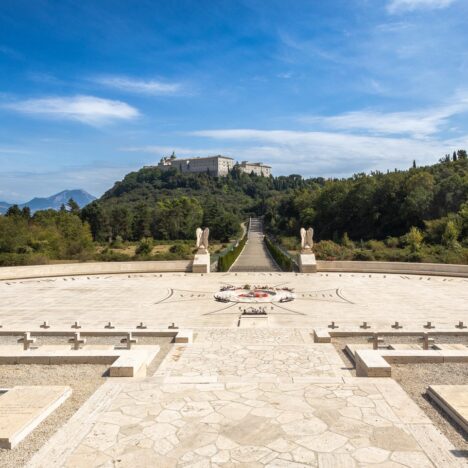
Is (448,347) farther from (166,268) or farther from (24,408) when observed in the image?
(166,268)

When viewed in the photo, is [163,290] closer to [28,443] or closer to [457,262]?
[28,443]

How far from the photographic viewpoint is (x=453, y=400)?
638 cm

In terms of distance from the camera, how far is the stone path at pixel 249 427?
197 inches

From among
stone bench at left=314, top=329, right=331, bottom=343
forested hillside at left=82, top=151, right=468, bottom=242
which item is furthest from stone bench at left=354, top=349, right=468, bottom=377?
forested hillside at left=82, top=151, right=468, bottom=242

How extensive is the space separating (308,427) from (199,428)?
56.0 inches

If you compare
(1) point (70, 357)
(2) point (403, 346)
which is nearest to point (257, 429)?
(1) point (70, 357)

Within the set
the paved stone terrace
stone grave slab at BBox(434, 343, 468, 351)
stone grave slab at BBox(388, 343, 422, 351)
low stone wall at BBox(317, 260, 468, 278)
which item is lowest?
the paved stone terrace

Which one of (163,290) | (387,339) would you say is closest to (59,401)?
(387,339)

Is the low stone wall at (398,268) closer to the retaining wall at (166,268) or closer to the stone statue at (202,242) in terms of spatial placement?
the retaining wall at (166,268)

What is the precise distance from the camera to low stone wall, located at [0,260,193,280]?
25.4 meters

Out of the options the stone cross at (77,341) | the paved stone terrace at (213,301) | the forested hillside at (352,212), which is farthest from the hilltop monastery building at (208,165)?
the stone cross at (77,341)

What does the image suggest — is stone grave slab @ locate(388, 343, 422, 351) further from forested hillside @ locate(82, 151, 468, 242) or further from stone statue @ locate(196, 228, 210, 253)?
forested hillside @ locate(82, 151, 468, 242)

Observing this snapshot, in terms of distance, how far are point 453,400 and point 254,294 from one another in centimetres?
1258

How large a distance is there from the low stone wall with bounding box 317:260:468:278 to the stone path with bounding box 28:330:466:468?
781 inches
